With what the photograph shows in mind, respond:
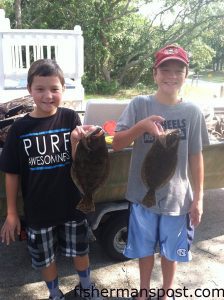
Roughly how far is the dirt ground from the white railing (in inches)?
198

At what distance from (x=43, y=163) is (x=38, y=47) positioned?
633cm

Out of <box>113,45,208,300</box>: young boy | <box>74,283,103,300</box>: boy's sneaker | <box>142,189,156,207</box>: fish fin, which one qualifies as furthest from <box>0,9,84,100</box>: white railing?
<box>142,189,156,207</box>: fish fin

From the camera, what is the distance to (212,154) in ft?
11.7

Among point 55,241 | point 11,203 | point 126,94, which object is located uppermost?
point 11,203

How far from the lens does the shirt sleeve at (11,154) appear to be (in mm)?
2574

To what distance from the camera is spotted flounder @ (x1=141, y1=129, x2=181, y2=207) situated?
7.58 feet

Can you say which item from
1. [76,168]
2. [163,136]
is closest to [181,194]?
[163,136]

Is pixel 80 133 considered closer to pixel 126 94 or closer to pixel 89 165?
pixel 89 165

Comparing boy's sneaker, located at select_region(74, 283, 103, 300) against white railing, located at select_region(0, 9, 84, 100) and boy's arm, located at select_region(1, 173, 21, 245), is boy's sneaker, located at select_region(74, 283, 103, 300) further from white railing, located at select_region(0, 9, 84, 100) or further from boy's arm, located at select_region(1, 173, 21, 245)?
white railing, located at select_region(0, 9, 84, 100)

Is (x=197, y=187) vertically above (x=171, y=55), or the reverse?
(x=171, y=55)

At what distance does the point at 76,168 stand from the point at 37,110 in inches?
21.2

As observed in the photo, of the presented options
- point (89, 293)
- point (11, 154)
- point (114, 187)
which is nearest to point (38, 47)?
point (114, 187)

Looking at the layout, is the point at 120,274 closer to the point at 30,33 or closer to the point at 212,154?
the point at 212,154

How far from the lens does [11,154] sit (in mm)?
2590
